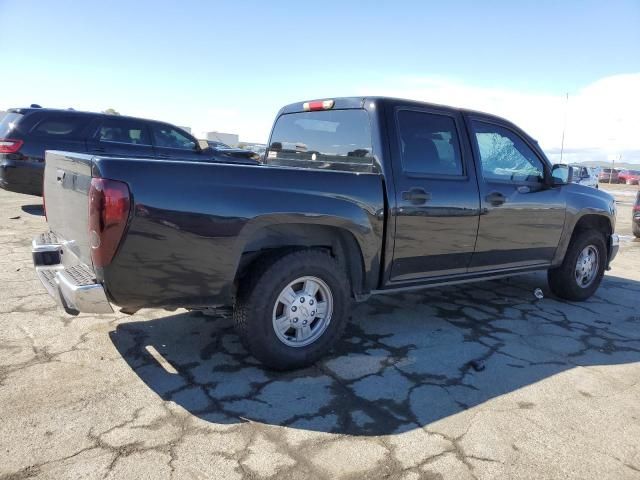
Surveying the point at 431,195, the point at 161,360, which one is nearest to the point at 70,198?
the point at 161,360

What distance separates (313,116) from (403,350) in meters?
2.20

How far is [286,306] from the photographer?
330 centimetres

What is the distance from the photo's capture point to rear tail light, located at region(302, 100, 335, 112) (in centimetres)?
419

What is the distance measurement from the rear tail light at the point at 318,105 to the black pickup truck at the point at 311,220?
0.08ft

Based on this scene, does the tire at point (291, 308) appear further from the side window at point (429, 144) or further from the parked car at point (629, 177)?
the parked car at point (629, 177)

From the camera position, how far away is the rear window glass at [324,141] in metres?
3.82

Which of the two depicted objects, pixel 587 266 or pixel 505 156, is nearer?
pixel 505 156

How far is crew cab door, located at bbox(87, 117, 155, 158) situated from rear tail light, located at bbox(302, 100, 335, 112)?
4.73m

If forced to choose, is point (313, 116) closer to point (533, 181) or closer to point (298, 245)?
point (298, 245)

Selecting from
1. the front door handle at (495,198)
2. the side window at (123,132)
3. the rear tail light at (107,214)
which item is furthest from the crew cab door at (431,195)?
the side window at (123,132)

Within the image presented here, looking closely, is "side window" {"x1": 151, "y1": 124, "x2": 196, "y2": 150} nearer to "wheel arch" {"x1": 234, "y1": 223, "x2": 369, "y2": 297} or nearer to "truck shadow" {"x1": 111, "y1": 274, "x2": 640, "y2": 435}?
"truck shadow" {"x1": 111, "y1": 274, "x2": 640, "y2": 435}

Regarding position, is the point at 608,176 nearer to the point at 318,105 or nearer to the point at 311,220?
→ the point at 318,105

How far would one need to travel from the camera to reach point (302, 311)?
3361mm

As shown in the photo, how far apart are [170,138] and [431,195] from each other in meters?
6.86
